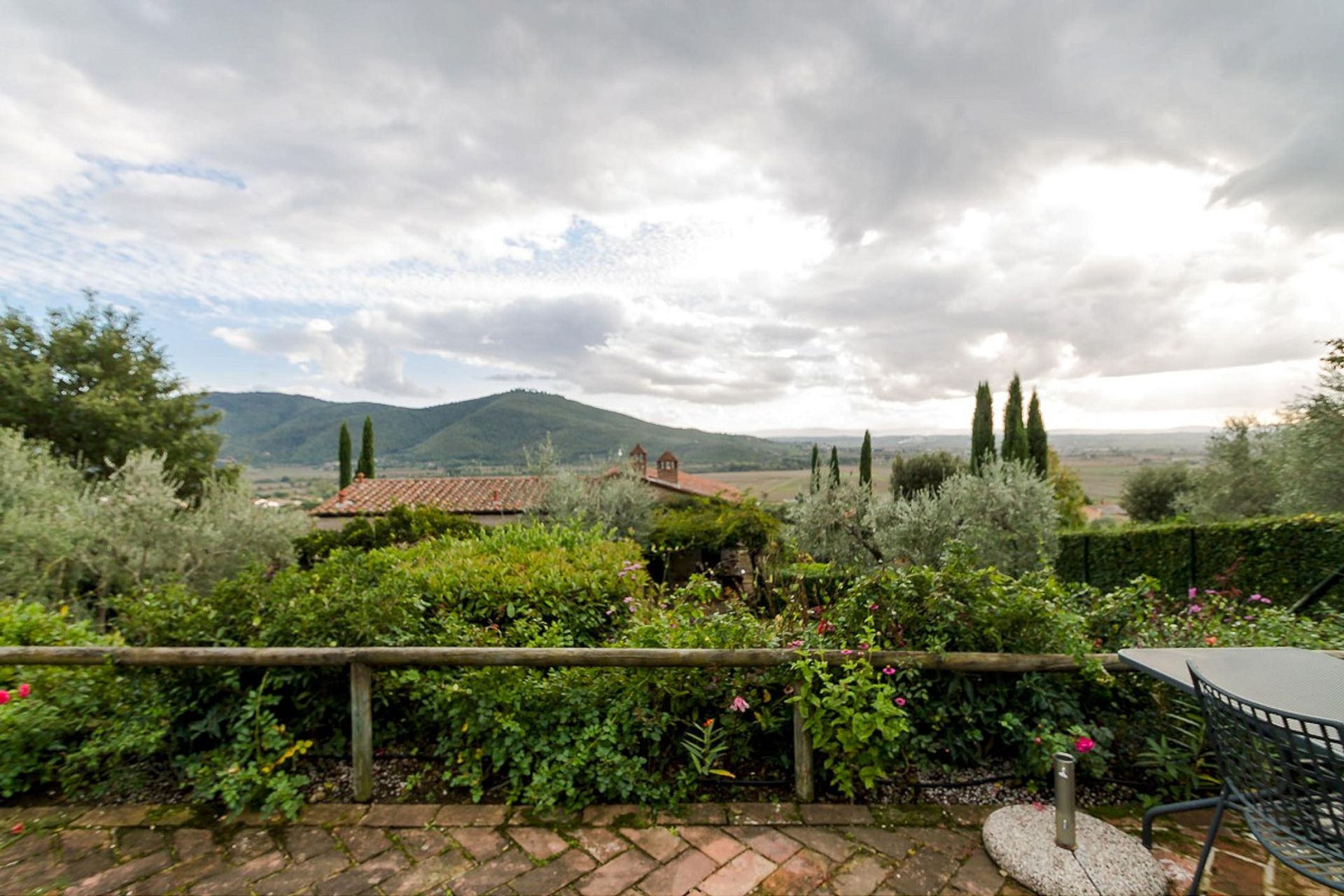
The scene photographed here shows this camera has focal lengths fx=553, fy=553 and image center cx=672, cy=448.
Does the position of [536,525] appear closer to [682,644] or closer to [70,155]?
[682,644]

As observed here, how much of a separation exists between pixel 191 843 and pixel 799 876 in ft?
8.86

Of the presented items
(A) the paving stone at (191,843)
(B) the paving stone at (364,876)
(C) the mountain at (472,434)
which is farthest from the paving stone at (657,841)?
(C) the mountain at (472,434)

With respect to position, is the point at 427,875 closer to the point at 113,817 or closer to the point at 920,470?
the point at 113,817

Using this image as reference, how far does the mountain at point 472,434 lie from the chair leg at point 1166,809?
276ft

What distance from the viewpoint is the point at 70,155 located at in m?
7.10

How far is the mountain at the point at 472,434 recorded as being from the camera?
3762 inches

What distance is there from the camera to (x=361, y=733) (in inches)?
112

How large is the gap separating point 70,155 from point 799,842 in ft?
36.0

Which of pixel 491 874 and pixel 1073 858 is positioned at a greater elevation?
pixel 1073 858

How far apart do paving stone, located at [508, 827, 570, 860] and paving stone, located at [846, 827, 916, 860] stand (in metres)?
1.31

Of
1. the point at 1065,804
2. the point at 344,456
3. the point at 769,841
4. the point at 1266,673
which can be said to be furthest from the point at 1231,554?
the point at 344,456

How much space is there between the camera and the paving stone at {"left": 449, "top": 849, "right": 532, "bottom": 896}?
219 centimetres

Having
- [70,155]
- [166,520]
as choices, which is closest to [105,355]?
[166,520]

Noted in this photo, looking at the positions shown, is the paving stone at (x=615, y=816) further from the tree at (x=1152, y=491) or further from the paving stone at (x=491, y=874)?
the tree at (x=1152, y=491)
